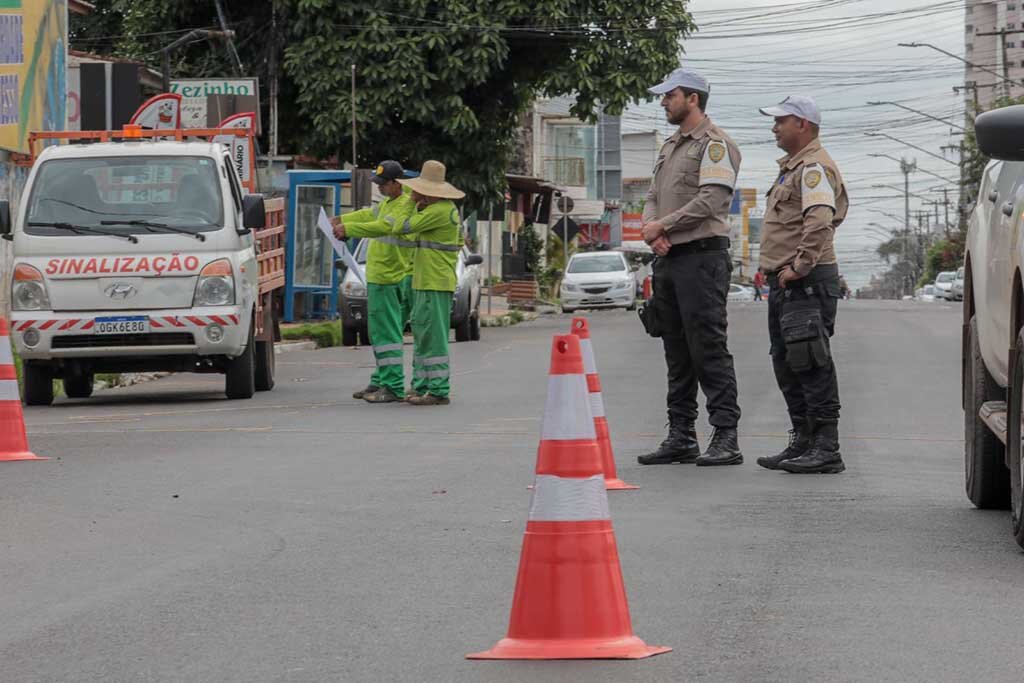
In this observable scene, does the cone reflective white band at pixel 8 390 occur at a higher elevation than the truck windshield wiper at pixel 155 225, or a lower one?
lower

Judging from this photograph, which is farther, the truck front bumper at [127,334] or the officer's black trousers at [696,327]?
the truck front bumper at [127,334]

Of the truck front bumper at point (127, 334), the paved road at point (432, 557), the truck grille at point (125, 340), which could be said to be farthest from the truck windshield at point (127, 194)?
the paved road at point (432, 557)

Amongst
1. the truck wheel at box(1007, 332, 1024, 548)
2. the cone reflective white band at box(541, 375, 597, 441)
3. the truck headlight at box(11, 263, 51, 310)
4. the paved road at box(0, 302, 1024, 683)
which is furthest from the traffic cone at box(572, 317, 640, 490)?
the truck headlight at box(11, 263, 51, 310)

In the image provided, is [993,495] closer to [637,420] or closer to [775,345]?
[775,345]

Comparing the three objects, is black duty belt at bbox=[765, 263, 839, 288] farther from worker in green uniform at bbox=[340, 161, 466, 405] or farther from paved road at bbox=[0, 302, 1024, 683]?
worker in green uniform at bbox=[340, 161, 466, 405]

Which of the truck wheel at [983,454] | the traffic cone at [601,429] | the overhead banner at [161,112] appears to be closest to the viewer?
the truck wheel at [983,454]

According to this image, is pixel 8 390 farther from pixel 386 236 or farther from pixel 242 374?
pixel 242 374

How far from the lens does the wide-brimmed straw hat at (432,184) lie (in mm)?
14523

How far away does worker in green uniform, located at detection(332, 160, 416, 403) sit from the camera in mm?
14857

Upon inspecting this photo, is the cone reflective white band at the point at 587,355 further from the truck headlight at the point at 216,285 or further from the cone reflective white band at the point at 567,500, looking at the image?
the truck headlight at the point at 216,285

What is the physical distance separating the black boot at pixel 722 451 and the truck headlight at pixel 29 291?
21.8ft

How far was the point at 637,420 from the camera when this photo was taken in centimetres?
1380

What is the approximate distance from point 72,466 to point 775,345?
3.88 metres

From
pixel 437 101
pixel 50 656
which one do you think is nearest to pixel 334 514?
pixel 50 656
